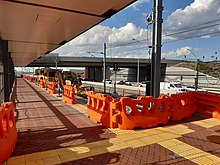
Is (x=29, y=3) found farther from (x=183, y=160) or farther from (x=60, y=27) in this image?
(x=183, y=160)

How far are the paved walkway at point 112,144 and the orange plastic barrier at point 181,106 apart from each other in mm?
360

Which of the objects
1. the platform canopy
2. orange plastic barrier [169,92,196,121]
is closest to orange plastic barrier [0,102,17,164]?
the platform canopy

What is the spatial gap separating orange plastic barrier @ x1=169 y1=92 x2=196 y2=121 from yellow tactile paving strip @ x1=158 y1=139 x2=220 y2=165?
2199 mm

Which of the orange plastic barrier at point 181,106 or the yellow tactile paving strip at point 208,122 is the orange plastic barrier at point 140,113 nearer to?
the orange plastic barrier at point 181,106

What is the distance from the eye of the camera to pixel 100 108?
7379 millimetres

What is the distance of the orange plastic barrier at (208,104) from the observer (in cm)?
786

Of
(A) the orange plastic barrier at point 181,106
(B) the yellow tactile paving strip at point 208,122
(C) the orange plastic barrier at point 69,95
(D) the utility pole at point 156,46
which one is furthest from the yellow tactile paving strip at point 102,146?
(C) the orange plastic barrier at point 69,95

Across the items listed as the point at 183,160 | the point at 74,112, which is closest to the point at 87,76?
the point at 74,112

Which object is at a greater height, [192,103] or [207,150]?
[192,103]

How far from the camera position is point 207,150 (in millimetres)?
4789

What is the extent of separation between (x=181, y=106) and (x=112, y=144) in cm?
385

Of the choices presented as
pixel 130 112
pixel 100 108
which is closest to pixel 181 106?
pixel 130 112

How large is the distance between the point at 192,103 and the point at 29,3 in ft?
24.1

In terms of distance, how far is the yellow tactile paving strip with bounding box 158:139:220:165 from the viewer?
14.0 feet
